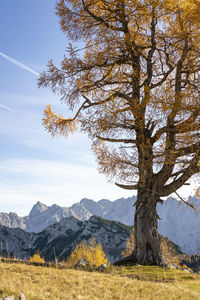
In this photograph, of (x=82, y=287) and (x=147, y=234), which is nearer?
(x=82, y=287)

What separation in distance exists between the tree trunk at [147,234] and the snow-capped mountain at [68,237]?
14694 centimetres

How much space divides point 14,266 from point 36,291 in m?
2.95

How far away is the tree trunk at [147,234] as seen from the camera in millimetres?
9344

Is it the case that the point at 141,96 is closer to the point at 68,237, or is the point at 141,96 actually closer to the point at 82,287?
the point at 82,287

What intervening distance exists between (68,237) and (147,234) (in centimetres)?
16124

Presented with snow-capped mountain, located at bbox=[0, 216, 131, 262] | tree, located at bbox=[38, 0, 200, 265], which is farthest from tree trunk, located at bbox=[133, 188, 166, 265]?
snow-capped mountain, located at bbox=[0, 216, 131, 262]

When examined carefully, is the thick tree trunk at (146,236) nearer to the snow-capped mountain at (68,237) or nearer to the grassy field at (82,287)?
the grassy field at (82,287)

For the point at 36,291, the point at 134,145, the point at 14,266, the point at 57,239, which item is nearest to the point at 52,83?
the point at 134,145

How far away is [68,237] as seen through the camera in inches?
6363

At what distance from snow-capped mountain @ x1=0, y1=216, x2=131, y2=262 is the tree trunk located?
147 meters

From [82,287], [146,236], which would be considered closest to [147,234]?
[146,236]

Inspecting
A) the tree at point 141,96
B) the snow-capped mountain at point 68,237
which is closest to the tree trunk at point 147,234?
the tree at point 141,96

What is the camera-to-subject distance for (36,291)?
507cm

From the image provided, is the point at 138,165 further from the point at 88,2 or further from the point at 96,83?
the point at 88,2
